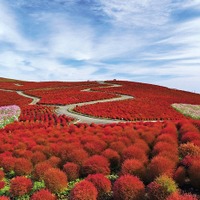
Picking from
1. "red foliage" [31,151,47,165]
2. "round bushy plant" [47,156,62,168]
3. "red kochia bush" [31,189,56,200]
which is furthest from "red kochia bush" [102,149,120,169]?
"red kochia bush" [31,189,56,200]

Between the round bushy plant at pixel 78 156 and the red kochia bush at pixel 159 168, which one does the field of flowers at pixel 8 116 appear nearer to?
the round bushy plant at pixel 78 156

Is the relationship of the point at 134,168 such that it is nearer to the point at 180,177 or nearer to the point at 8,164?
the point at 180,177

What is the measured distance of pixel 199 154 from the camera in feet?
29.8

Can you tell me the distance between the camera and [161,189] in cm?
665

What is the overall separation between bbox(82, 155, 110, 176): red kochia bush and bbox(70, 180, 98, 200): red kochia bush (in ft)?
6.22

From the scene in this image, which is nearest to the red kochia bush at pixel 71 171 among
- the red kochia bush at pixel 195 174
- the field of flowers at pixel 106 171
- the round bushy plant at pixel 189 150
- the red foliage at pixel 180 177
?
the field of flowers at pixel 106 171

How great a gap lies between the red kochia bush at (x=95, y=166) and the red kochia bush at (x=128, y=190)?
2.01 meters

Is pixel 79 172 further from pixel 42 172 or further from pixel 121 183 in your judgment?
pixel 121 183

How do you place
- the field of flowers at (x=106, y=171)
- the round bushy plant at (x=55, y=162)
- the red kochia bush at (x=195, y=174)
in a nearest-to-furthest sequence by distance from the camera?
1. the field of flowers at (x=106, y=171)
2. the red kochia bush at (x=195, y=174)
3. the round bushy plant at (x=55, y=162)

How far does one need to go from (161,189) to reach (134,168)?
1.64 meters

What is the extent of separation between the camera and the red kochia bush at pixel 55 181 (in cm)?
804

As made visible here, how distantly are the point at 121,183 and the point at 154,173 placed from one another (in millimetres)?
1342

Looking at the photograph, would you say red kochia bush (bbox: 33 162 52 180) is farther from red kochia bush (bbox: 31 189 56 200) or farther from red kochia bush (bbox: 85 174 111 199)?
red kochia bush (bbox: 85 174 111 199)

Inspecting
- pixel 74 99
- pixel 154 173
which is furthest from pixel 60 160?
pixel 74 99
